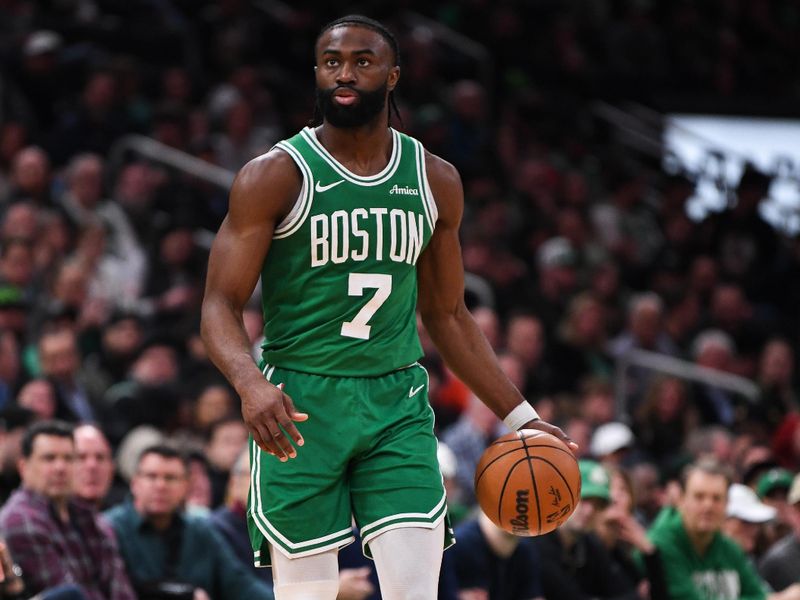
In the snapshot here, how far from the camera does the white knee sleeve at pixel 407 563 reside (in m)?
4.22

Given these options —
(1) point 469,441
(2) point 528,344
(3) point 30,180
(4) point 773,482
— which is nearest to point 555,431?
(1) point 469,441

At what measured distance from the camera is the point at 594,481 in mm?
7648

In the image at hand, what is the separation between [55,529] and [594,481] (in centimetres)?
261

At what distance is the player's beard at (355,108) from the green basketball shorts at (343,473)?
2.30 ft

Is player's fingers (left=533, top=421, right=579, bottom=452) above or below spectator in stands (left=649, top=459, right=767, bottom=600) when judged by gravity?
above

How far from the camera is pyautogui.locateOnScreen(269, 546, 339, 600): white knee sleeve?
4258 millimetres

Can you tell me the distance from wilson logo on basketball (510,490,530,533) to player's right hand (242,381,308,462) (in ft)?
2.38

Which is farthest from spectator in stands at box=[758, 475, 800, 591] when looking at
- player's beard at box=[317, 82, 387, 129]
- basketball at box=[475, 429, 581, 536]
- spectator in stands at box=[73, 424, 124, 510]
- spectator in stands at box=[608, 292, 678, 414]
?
player's beard at box=[317, 82, 387, 129]

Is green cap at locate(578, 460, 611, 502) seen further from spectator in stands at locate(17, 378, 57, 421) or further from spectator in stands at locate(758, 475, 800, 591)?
spectator in stands at locate(17, 378, 57, 421)

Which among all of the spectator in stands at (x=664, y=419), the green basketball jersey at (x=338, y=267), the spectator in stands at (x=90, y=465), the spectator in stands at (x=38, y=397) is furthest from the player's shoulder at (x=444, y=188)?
the spectator in stands at (x=664, y=419)

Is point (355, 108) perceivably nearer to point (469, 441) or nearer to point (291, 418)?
point (291, 418)

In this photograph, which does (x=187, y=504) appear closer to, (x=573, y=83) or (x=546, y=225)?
(x=546, y=225)

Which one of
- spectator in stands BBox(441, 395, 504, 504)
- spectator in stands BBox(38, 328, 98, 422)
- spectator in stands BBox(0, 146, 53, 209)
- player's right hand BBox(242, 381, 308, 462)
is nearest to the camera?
player's right hand BBox(242, 381, 308, 462)

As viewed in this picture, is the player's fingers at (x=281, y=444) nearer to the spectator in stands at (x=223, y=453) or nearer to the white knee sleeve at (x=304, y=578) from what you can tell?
the white knee sleeve at (x=304, y=578)
